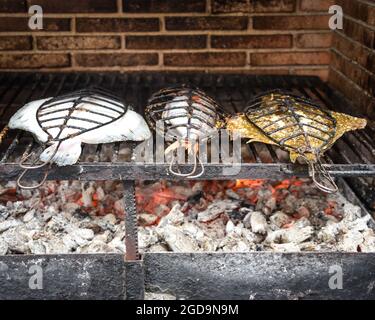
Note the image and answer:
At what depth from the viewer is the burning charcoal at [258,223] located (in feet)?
9.61

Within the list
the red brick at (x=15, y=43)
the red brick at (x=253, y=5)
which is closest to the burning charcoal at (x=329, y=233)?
the red brick at (x=253, y=5)

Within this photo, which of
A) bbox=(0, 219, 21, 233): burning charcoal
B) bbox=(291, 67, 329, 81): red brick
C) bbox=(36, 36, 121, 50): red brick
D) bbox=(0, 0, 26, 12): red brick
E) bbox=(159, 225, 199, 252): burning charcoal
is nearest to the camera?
bbox=(159, 225, 199, 252): burning charcoal

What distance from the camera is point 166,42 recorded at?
3846 mm

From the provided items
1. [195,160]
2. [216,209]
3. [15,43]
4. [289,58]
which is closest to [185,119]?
[195,160]

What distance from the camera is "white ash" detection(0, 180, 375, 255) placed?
9.27ft

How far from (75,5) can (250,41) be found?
119 cm

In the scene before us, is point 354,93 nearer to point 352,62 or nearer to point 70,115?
point 352,62

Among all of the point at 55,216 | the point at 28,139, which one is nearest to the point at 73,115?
the point at 55,216

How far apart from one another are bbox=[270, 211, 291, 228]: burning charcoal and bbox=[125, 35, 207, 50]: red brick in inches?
54.5

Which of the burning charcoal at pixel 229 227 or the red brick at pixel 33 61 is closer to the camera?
the burning charcoal at pixel 229 227

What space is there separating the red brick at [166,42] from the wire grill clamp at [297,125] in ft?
2.36

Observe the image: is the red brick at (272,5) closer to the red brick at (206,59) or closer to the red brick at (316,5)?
the red brick at (316,5)

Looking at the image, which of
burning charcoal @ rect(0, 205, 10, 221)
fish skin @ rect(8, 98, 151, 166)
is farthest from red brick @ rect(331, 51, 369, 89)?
burning charcoal @ rect(0, 205, 10, 221)

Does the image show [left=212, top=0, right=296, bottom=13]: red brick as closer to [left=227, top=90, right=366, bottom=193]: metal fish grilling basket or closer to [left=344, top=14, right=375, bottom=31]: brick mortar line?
[left=344, top=14, right=375, bottom=31]: brick mortar line
